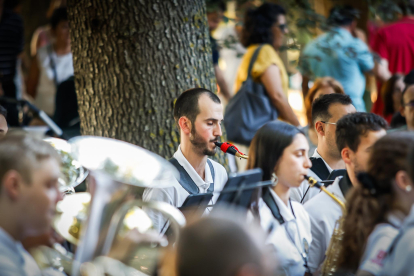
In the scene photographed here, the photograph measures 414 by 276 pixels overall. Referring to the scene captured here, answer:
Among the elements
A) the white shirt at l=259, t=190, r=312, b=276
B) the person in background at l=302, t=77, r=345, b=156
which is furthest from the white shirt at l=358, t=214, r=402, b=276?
the person in background at l=302, t=77, r=345, b=156

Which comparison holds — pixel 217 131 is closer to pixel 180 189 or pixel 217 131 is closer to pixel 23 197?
pixel 180 189

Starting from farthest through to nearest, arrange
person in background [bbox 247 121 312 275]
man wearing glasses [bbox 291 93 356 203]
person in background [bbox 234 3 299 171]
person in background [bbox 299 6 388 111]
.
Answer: person in background [bbox 299 6 388 111]
person in background [bbox 234 3 299 171]
man wearing glasses [bbox 291 93 356 203]
person in background [bbox 247 121 312 275]

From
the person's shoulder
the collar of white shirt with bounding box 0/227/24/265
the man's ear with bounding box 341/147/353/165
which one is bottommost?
the person's shoulder

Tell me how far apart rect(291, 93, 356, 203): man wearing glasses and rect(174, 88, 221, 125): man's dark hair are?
2.81 feet

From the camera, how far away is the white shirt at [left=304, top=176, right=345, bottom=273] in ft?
9.74

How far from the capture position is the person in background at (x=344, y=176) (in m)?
2.99

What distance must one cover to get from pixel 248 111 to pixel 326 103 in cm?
90

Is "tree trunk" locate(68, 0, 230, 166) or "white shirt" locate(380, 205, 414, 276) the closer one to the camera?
"white shirt" locate(380, 205, 414, 276)

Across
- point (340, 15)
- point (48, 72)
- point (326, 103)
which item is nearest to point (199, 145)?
point (326, 103)

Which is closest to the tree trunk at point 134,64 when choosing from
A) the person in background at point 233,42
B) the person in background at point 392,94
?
the person in background at point 233,42

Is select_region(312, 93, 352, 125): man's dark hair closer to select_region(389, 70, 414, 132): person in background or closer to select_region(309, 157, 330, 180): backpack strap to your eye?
select_region(309, 157, 330, 180): backpack strap

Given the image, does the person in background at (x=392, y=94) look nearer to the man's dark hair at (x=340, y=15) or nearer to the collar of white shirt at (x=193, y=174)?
the man's dark hair at (x=340, y=15)

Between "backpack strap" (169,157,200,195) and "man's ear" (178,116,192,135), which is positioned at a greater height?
"man's ear" (178,116,192,135)

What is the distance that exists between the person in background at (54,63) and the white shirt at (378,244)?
407cm
